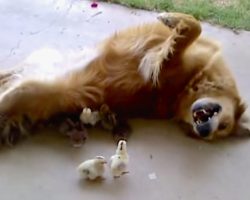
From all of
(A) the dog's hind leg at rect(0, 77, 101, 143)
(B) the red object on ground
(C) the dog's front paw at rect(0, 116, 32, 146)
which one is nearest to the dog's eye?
(A) the dog's hind leg at rect(0, 77, 101, 143)

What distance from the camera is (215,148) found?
2680mm

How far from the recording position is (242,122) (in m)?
2.74

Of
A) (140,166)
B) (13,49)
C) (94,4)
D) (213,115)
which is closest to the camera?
(140,166)

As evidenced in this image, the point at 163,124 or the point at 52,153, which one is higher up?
the point at 163,124

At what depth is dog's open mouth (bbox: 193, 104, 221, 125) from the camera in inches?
104

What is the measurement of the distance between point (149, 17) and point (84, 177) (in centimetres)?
147

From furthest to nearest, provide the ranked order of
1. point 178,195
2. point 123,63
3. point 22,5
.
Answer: point 22,5
point 123,63
point 178,195

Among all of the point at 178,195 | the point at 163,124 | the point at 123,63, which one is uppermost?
the point at 123,63

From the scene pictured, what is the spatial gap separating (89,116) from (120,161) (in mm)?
Result: 339

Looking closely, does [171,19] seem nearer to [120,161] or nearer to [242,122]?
[242,122]

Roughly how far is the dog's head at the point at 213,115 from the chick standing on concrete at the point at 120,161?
39cm

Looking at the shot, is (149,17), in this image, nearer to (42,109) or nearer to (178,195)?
(42,109)

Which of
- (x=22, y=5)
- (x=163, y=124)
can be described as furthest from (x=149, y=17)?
(x=163, y=124)

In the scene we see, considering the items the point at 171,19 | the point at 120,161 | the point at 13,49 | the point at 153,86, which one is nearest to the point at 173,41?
the point at 171,19
